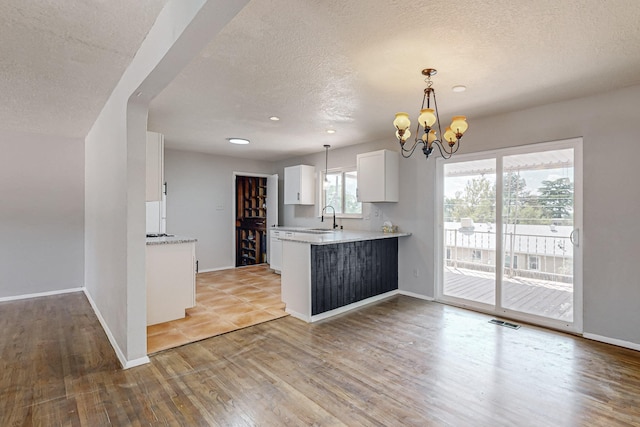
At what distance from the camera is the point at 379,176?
4.74 meters

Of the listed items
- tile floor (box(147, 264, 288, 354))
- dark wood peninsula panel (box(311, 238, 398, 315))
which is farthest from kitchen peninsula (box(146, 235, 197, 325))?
dark wood peninsula panel (box(311, 238, 398, 315))

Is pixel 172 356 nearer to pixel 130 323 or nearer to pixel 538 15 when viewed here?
pixel 130 323

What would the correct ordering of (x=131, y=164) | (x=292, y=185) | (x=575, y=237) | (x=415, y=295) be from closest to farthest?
(x=131, y=164)
(x=575, y=237)
(x=415, y=295)
(x=292, y=185)

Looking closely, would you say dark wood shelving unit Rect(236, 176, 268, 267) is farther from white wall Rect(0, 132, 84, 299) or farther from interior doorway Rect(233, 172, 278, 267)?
white wall Rect(0, 132, 84, 299)

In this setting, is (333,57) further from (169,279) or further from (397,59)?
(169,279)

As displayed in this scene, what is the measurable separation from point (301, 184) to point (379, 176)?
79.8 inches

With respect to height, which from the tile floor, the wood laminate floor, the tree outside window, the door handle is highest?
the tree outside window

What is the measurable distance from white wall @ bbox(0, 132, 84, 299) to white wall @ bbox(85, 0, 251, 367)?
154 centimetres

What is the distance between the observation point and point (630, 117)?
2.94 m

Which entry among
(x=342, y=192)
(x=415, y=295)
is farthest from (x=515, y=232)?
(x=342, y=192)

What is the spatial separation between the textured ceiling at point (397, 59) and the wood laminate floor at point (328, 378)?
250 centimetres

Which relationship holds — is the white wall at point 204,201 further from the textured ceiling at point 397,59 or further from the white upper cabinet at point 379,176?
the white upper cabinet at point 379,176

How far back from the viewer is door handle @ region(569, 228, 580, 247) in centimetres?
326

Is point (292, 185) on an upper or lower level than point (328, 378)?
upper
